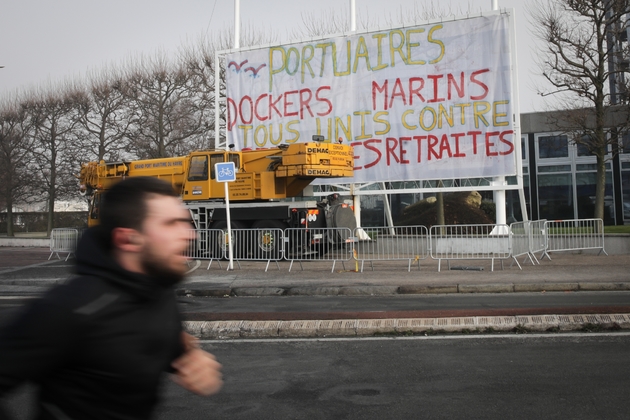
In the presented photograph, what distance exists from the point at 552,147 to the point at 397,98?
14.8 meters

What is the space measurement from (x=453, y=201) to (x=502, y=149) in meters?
9.94

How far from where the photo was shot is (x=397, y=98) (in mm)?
21703

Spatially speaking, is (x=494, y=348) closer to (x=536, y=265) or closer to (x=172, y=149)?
(x=536, y=265)

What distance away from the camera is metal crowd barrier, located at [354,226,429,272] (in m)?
15.7

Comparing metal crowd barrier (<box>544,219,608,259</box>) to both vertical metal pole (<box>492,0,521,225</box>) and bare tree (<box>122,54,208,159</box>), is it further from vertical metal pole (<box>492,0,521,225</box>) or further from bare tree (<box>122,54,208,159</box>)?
bare tree (<box>122,54,208,159</box>)

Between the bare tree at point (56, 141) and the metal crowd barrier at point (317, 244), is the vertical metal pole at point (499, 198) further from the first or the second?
the bare tree at point (56, 141)

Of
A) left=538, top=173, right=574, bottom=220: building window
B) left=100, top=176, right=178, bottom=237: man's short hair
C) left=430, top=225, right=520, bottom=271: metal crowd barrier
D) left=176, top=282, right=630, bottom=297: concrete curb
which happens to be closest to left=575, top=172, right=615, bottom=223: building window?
left=538, top=173, right=574, bottom=220: building window

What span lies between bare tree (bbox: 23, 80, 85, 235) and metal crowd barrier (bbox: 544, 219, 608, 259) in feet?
85.8

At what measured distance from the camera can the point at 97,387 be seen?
186 centimetres

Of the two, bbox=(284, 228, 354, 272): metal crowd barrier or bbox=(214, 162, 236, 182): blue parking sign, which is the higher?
bbox=(214, 162, 236, 182): blue parking sign

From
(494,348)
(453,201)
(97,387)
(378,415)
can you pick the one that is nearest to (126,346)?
(97,387)

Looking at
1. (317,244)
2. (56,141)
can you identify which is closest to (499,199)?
(317,244)

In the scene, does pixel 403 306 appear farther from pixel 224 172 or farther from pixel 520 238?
pixel 224 172

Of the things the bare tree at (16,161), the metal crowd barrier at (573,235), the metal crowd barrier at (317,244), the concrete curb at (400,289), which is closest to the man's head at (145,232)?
the concrete curb at (400,289)
